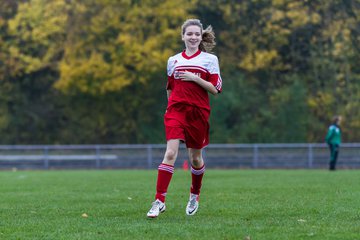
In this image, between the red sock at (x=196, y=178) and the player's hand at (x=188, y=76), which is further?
the red sock at (x=196, y=178)

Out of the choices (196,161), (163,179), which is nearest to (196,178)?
(196,161)

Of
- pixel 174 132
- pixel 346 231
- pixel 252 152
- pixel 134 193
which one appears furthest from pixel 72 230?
pixel 252 152

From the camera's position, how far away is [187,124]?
9.19 m

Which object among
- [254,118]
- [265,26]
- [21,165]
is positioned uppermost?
[265,26]

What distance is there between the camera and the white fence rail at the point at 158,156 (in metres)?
34.4

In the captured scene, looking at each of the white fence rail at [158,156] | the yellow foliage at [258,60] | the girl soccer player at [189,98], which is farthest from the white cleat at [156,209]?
the yellow foliage at [258,60]

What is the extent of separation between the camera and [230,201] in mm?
11641

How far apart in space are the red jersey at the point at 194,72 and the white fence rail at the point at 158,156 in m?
25.1

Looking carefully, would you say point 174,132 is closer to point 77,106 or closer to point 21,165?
point 21,165

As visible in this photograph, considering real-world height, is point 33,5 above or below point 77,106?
above

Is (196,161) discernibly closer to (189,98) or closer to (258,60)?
(189,98)

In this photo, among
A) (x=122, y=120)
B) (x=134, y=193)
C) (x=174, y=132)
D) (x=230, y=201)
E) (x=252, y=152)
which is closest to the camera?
(x=174, y=132)

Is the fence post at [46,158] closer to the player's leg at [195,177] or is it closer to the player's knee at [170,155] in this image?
the player's leg at [195,177]

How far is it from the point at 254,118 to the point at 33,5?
1201 cm
